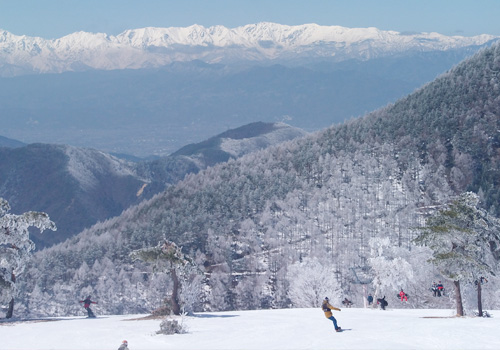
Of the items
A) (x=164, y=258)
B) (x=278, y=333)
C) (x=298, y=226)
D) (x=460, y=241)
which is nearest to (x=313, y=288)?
(x=164, y=258)

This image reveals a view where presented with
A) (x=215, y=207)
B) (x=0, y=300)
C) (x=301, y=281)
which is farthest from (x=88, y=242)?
(x=0, y=300)

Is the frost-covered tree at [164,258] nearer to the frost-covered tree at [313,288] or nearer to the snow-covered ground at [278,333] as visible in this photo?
the snow-covered ground at [278,333]

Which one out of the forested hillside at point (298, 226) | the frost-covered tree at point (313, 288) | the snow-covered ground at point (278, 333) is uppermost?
the forested hillside at point (298, 226)

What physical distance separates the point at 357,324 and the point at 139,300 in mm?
92873

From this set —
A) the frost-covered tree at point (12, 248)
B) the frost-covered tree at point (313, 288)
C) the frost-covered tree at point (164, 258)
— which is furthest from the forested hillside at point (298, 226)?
the frost-covered tree at point (12, 248)

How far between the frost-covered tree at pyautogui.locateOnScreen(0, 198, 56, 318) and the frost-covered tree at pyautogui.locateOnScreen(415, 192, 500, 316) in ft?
102

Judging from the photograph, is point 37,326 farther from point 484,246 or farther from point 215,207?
point 215,207

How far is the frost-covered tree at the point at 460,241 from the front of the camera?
4662 centimetres

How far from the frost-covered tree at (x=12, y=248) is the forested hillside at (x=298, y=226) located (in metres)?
55.0

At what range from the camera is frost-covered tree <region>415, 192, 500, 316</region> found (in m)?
46.6

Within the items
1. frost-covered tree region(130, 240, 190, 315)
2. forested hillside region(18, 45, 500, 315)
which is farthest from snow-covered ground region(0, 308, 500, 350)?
forested hillside region(18, 45, 500, 315)

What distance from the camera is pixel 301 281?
10506cm

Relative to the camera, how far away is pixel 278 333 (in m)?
41.3

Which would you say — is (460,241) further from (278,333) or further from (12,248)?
(12,248)
